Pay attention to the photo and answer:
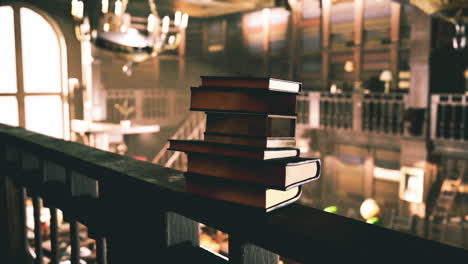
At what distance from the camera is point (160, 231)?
90 cm

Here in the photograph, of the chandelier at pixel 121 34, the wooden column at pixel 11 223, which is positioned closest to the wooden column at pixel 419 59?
the chandelier at pixel 121 34

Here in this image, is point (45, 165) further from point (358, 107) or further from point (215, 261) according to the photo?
point (358, 107)

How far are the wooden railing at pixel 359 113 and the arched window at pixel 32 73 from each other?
234 inches

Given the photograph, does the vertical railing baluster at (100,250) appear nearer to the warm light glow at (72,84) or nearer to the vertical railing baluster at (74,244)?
the vertical railing baluster at (74,244)

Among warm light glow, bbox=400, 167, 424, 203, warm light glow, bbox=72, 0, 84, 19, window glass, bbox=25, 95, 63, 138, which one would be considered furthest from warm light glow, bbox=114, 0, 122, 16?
warm light glow, bbox=400, 167, 424, 203

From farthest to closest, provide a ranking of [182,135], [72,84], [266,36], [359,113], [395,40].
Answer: [182,135]
[266,36]
[72,84]
[395,40]
[359,113]

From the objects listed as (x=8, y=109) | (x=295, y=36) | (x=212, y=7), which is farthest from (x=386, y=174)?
(x=8, y=109)

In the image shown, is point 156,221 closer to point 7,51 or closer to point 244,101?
point 244,101

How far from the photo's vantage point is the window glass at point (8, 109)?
9.11 meters

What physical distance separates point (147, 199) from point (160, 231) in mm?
80

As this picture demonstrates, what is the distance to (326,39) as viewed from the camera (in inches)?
415

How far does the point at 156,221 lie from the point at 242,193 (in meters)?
0.26

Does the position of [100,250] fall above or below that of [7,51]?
below

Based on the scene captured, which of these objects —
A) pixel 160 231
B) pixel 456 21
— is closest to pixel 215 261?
pixel 160 231
